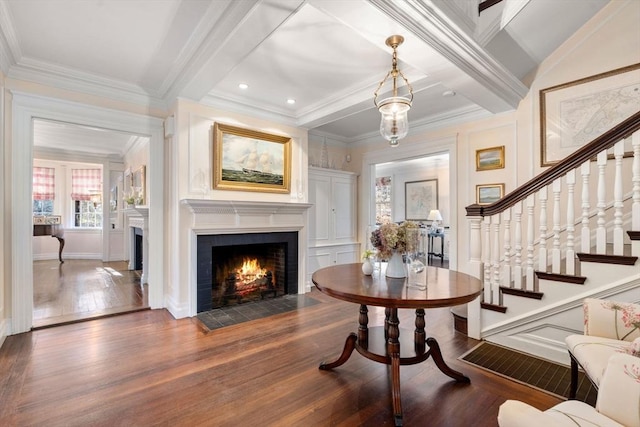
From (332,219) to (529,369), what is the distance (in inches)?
132

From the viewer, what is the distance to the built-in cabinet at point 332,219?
4.87m

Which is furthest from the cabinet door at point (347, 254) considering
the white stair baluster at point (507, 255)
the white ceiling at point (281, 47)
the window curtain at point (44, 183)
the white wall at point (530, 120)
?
the window curtain at point (44, 183)

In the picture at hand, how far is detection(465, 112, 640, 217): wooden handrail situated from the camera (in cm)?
213

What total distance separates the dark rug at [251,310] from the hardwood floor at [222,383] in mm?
231

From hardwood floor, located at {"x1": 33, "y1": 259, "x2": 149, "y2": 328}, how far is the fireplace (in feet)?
2.85

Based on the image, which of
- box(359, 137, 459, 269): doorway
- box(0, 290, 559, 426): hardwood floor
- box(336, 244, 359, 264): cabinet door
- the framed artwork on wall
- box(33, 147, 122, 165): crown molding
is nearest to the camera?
box(0, 290, 559, 426): hardwood floor

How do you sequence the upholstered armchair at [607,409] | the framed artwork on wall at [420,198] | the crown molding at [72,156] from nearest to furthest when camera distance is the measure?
the upholstered armchair at [607,409]
the crown molding at [72,156]
the framed artwork on wall at [420,198]

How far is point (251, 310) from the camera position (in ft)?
12.0

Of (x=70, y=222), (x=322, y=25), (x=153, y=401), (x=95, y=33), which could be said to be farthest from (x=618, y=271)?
(x=70, y=222)

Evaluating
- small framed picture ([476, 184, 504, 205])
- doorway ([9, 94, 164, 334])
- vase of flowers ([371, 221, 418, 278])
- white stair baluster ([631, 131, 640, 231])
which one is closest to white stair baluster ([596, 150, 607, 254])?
white stair baluster ([631, 131, 640, 231])

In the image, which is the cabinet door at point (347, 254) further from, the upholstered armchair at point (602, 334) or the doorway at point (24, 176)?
the doorway at point (24, 176)

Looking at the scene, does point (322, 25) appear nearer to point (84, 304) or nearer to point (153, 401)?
point (153, 401)

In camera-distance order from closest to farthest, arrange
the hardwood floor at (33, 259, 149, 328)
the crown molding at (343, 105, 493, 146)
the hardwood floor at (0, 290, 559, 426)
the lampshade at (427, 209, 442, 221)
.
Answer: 1. the hardwood floor at (0, 290, 559, 426)
2. the hardwood floor at (33, 259, 149, 328)
3. the crown molding at (343, 105, 493, 146)
4. the lampshade at (427, 209, 442, 221)

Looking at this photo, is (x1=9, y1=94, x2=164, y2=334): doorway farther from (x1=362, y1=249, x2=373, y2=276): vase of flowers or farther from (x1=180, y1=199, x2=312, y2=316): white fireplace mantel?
(x1=362, y1=249, x2=373, y2=276): vase of flowers
